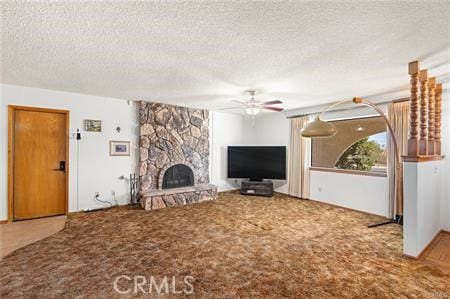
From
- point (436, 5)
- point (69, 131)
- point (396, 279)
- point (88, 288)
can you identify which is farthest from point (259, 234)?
point (69, 131)

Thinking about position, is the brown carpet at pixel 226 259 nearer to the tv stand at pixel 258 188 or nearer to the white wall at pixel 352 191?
the white wall at pixel 352 191

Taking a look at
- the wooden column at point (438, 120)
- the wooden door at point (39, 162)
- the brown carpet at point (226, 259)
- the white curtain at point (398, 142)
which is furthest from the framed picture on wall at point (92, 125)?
the wooden column at point (438, 120)

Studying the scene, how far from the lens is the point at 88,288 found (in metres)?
1.91

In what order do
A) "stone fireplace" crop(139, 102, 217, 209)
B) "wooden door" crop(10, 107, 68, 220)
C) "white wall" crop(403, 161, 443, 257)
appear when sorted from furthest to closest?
"stone fireplace" crop(139, 102, 217, 209) < "wooden door" crop(10, 107, 68, 220) < "white wall" crop(403, 161, 443, 257)

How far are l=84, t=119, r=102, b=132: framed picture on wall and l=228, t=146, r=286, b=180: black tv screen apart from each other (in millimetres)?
3340

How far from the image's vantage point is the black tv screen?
564 cm

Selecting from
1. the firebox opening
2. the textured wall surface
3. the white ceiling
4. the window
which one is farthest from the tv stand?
the white ceiling

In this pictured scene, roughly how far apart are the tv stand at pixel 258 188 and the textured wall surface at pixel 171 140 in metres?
1.14

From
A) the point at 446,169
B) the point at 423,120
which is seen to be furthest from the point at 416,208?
the point at 446,169

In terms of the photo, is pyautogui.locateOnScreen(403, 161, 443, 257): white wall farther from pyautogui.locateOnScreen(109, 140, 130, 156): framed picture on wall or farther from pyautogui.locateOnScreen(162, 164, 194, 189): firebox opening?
pyautogui.locateOnScreen(109, 140, 130, 156): framed picture on wall

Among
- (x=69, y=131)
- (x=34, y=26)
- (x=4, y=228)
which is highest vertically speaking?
(x=34, y=26)

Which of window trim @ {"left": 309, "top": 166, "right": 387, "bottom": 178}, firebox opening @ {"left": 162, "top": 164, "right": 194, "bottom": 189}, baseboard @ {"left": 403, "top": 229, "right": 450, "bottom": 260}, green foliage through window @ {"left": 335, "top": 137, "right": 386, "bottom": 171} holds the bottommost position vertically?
Answer: baseboard @ {"left": 403, "top": 229, "right": 450, "bottom": 260}

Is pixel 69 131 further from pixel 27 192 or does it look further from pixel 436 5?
pixel 436 5

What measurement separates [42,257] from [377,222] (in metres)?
5.17
